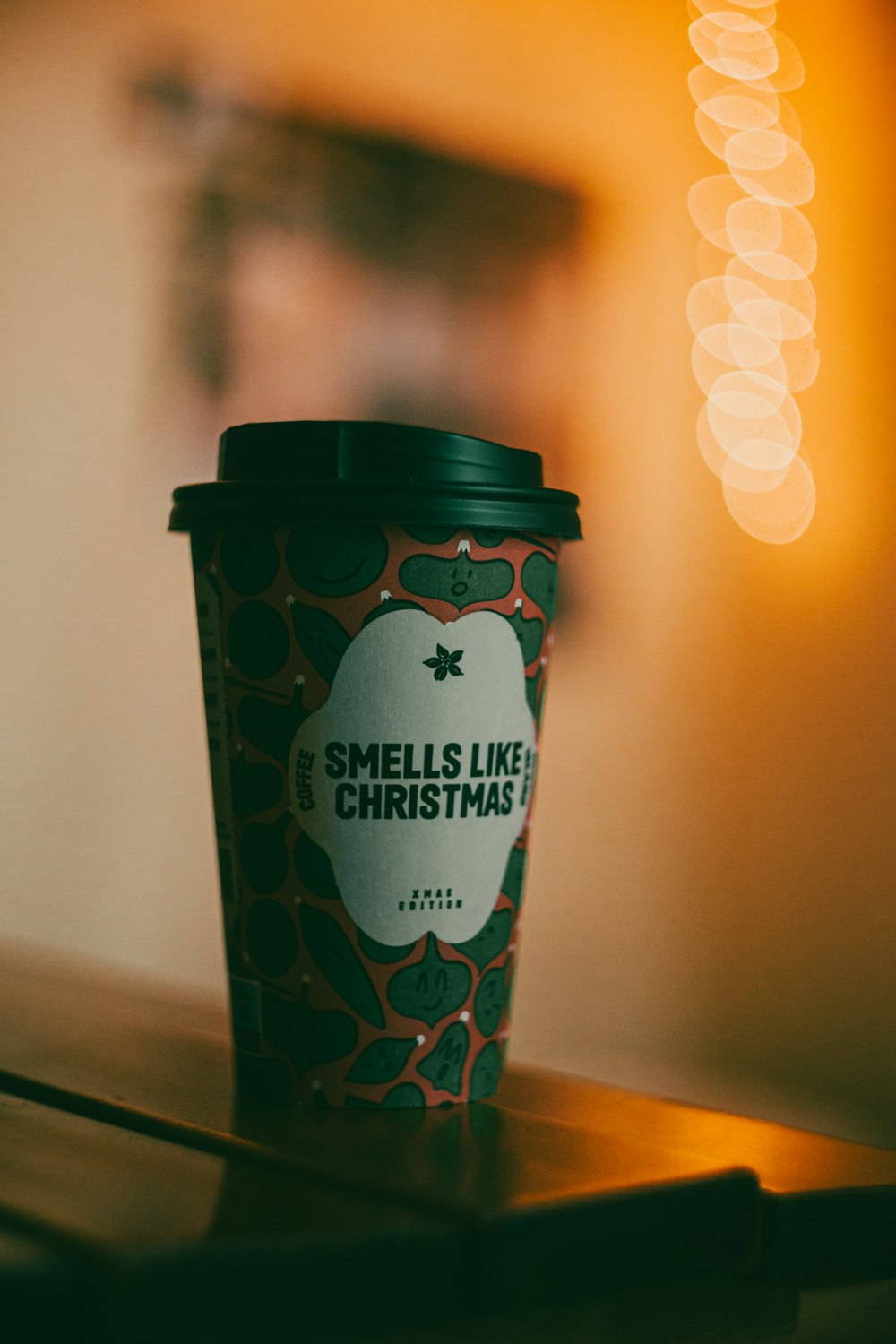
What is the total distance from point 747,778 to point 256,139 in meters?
1.42

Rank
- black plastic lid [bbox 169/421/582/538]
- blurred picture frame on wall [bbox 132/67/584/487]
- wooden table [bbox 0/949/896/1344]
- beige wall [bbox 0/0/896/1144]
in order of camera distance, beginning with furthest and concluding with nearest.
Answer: blurred picture frame on wall [bbox 132/67/584/487]
beige wall [bbox 0/0/896/1144]
black plastic lid [bbox 169/421/582/538]
wooden table [bbox 0/949/896/1344]

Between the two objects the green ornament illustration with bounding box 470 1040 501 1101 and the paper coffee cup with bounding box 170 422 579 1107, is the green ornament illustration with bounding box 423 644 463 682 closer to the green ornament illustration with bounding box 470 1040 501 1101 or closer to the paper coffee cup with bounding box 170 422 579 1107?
the paper coffee cup with bounding box 170 422 579 1107

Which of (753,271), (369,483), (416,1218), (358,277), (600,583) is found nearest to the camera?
(416,1218)

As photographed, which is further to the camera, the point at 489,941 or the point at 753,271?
the point at 753,271

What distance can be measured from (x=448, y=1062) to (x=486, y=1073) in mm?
27

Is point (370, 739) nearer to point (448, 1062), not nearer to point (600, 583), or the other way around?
point (448, 1062)

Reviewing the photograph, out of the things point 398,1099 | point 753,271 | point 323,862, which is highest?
point 753,271

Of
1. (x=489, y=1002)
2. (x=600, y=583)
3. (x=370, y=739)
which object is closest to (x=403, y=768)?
(x=370, y=739)

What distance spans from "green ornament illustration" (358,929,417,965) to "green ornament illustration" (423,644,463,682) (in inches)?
4.7

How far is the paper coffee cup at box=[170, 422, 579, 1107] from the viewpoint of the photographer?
54 centimetres

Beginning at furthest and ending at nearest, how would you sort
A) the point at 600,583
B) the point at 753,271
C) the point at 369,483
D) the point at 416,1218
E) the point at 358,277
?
the point at 753,271 < the point at 600,583 < the point at 358,277 < the point at 369,483 < the point at 416,1218

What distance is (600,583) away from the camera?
2.04 m

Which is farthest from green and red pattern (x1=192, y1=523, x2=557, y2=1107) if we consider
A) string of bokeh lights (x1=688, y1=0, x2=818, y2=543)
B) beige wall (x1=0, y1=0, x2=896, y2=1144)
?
string of bokeh lights (x1=688, y1=0, x2=818, y2=543)

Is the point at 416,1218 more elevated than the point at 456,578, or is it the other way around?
the point at 456,578
